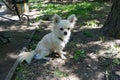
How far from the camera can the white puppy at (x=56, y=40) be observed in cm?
455

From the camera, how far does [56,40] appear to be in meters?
4.64

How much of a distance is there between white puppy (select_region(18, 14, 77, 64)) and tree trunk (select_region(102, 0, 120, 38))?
4.17 ft

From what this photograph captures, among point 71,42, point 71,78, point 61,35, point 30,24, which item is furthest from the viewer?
point 30,24

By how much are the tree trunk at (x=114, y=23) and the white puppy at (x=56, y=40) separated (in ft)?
4.17

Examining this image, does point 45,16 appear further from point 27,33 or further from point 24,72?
point 24,72

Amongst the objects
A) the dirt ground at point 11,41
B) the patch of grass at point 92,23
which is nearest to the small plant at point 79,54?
the dirt ground at point 11,41

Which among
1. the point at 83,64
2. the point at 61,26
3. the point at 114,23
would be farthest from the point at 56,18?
the point at 114,23

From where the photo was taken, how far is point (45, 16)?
7.91 metres

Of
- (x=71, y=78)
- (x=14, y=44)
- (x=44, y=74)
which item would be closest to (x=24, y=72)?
(x=44, y=74)

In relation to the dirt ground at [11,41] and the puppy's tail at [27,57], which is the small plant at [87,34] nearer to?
the dirt ground at [11,41]

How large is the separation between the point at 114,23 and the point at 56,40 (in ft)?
5.54

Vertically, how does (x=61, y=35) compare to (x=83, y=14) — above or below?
above

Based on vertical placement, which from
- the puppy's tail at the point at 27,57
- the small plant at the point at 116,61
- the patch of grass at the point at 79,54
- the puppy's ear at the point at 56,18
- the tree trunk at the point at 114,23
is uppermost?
the puppy's ear at the point at 56,18

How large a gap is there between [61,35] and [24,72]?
1.01 meters
